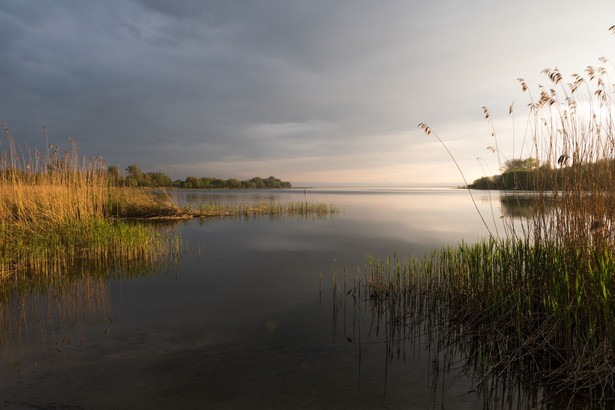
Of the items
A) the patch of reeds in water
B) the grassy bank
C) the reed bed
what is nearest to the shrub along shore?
the reed bed

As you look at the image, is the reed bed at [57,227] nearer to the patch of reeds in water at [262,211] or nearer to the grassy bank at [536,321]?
the grassy bank at [536,321]

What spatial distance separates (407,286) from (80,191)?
1154 cm

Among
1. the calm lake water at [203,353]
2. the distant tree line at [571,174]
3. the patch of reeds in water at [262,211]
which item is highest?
the distant tree line at [571,174]

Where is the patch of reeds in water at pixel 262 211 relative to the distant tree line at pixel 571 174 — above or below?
below

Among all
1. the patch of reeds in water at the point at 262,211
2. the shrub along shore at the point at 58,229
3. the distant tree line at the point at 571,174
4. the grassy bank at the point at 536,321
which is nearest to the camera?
the grassy bank at the point at 536,321

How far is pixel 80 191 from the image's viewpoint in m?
11.0

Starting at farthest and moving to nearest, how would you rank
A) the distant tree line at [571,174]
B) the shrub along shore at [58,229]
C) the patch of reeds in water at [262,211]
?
1. the patch of reeds in water at [262,211]
2. the shrub along shore at [58,229]
3. the distant tree line at [571,174]

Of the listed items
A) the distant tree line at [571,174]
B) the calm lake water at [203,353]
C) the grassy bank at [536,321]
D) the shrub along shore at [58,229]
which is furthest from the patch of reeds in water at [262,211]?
the distant tree line at [571,174]

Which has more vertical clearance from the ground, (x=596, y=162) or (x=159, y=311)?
(x=596, y=162)

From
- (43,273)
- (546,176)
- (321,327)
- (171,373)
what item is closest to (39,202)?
(43,273)

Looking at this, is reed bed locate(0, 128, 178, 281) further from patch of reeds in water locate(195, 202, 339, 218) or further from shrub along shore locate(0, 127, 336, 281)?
patch of reeds in water locate(195, 202, 339, 218)

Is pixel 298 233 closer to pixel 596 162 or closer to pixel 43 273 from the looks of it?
pixel 43 273

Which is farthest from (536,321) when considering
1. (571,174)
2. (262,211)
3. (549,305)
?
(262,211)

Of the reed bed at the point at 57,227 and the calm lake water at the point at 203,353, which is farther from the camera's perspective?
the reed bed at the point at 57,227
